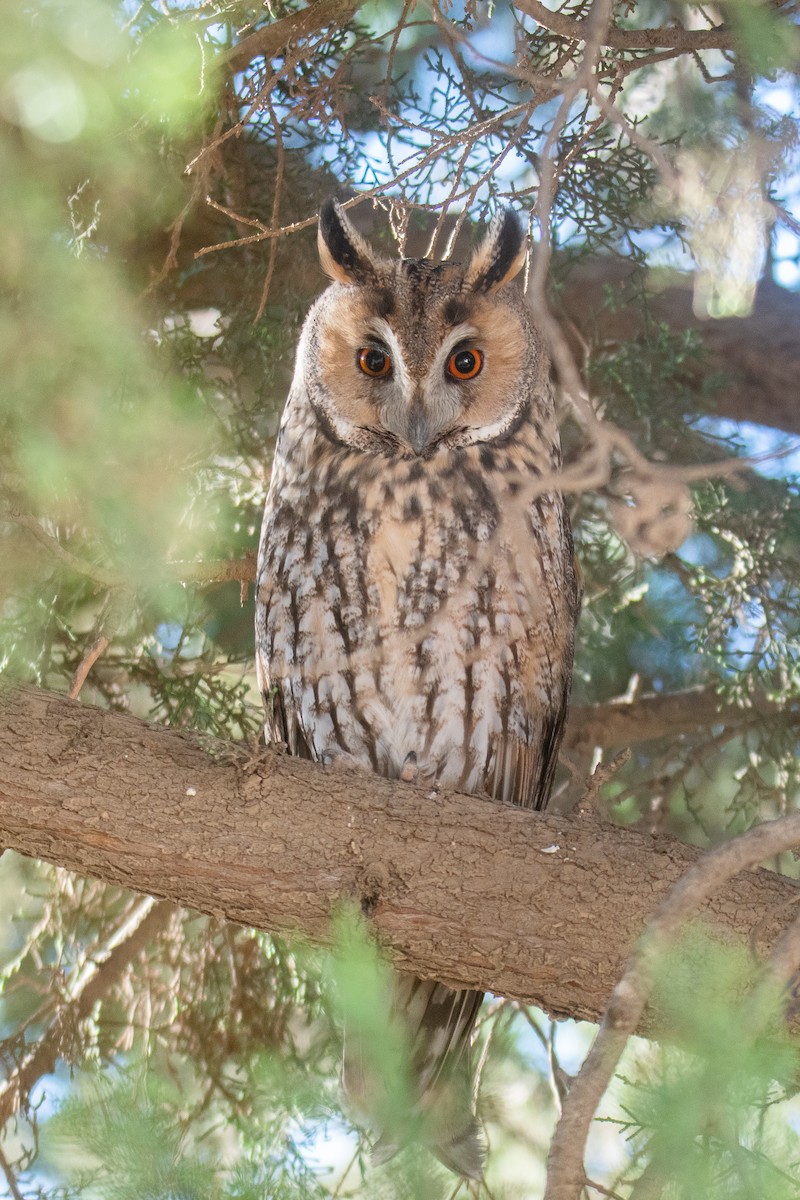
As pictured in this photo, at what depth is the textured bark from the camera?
186 cm

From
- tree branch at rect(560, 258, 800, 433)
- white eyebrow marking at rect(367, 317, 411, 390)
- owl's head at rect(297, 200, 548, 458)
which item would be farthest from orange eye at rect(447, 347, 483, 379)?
tree branch at rect(560, 258, 800, 433)

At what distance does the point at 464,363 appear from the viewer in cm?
233

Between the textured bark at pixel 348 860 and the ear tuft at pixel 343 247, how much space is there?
38.4 inches

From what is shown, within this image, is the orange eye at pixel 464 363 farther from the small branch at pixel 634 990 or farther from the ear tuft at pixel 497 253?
the small branch at pixel 634 990

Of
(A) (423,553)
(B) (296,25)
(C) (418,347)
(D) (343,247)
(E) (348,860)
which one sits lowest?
(E) (348,860)

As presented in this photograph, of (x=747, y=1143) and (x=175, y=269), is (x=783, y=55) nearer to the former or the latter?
(x=747, y=1143)

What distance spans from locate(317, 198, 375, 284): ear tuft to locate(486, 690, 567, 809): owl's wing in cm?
95

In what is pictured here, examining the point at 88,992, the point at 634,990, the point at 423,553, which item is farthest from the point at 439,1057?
the point at 634,990

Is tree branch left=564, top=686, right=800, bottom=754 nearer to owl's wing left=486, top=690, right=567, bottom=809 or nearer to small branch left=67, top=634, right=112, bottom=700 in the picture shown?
owl's wing left=486, top=690, right=567, bottom=809

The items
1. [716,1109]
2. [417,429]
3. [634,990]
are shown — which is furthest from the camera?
[417,429]

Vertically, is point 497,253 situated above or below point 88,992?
above

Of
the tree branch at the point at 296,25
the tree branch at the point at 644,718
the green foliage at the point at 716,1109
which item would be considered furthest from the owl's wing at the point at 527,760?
the tree branch at the point at 296,25

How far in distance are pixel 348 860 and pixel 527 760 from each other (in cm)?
69

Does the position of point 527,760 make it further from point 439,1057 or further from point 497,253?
point 497,253
